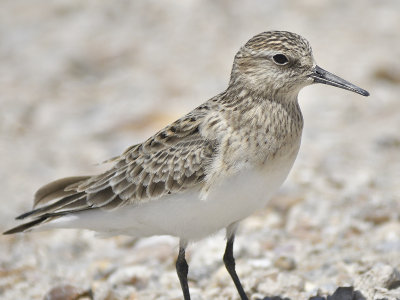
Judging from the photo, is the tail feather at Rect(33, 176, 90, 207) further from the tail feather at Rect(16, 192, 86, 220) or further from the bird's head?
the bird's head

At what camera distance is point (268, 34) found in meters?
6.56

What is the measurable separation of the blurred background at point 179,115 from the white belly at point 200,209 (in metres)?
0.94

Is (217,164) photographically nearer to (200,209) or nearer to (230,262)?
(200,209)

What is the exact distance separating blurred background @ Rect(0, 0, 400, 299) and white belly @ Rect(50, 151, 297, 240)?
944mm

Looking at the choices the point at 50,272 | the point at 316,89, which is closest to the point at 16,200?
the point at 50,272

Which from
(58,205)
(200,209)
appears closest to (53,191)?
(58,205)

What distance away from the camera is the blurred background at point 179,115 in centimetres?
759

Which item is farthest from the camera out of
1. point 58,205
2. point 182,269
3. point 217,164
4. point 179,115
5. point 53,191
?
point 179,115

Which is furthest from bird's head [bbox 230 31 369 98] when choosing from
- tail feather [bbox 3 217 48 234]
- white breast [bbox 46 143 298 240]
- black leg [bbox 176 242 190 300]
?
tail feather [bbox 3 217 48 234]

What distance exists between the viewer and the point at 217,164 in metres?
6.13

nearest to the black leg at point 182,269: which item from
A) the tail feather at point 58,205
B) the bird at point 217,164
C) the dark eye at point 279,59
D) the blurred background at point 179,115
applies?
the bird at point 217,164

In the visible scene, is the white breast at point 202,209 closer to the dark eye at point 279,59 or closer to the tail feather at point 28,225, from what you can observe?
the tail feather at point 28,225

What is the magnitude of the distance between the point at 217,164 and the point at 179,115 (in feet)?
16.9

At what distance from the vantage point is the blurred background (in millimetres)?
7591
